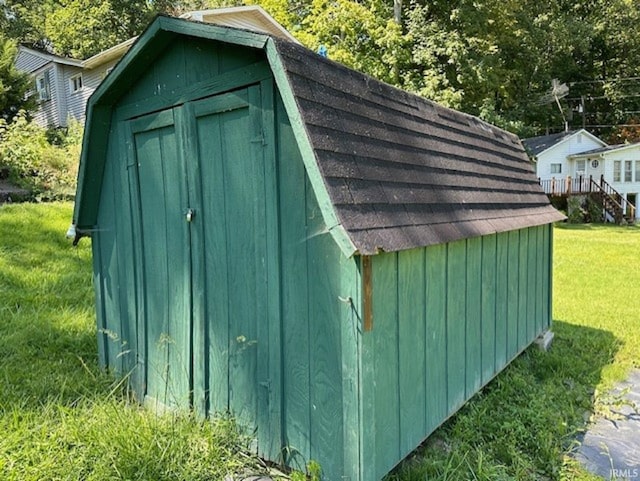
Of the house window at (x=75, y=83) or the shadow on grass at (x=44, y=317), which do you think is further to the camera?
the house window at (x=75, y=83)

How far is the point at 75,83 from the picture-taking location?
63.7ft

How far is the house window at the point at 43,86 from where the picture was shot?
2008 centimetres

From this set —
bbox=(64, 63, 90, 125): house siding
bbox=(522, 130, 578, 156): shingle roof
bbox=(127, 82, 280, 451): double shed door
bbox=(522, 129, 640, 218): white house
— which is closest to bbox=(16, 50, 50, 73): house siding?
bbox=(64, 63, 90, 125): house siding

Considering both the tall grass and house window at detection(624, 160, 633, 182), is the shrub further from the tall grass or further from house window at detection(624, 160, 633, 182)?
the tall grass

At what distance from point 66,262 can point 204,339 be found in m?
4.40

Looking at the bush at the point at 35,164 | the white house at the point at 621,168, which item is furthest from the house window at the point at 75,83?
the white house at the point at 621,168

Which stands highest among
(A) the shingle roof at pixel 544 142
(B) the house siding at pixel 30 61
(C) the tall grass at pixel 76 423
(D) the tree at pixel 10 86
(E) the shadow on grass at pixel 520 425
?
(B) the house siding at pixel 30 61

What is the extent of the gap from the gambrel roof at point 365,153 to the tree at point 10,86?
1314cm

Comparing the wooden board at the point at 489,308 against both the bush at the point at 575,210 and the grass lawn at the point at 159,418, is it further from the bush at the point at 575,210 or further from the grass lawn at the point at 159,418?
the bush at the point at 575,210

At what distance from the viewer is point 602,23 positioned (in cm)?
2766

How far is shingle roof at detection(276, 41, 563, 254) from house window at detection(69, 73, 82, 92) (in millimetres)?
19922

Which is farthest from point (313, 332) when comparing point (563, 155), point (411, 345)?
point (563, 155)

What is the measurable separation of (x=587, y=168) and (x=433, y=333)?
2841cm

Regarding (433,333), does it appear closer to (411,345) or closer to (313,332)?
(411,345)
